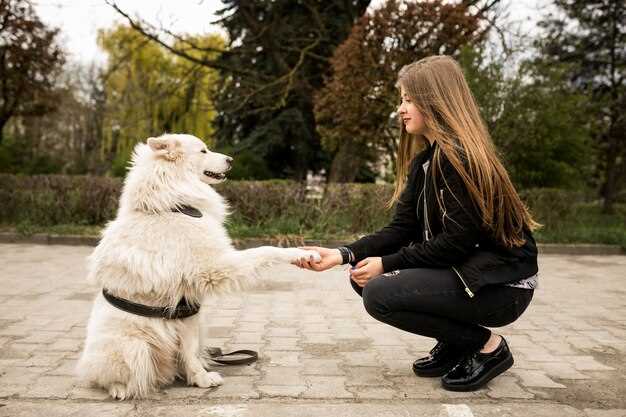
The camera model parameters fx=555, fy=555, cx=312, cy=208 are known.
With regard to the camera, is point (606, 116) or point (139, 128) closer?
point (606, 116)

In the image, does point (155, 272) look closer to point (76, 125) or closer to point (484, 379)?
point (484, 379)

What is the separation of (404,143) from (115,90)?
33433 mm

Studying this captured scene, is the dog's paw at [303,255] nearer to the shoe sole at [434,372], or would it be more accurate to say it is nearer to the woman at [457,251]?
the woman at [457,251]

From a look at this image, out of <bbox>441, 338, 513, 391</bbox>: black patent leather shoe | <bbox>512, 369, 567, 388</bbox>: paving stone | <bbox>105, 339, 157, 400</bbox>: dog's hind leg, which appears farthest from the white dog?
<bbox>512, 369, 567, 388</bbox>: paving stone

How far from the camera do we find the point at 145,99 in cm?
2697

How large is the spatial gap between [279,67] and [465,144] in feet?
47.9

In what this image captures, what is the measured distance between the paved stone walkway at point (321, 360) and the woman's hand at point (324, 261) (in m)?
0.71

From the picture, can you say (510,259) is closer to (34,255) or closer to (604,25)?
(34,255)

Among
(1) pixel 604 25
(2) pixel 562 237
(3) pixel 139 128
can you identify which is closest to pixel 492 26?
(2) pixel 562 237

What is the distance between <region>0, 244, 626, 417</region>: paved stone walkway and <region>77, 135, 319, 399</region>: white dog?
0.63ft

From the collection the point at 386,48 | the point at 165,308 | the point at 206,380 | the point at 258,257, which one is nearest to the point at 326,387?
the point at 206,380

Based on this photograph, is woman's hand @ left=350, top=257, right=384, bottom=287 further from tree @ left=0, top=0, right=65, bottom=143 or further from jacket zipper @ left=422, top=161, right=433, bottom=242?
tree @ left=0, top=0, right=65, bottom=143

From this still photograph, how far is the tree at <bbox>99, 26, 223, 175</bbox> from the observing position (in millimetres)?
26406

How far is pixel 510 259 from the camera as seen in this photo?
3150 mm
